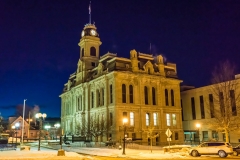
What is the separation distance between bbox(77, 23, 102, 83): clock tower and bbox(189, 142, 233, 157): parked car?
1892 inches

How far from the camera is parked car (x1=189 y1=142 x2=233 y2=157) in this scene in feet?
98.5

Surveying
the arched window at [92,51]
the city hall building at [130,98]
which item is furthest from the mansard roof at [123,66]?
the arched window at [92,51]

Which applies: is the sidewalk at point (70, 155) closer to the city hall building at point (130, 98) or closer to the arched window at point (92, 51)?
the city hall building at point (130, 98)

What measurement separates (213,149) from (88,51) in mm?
55180

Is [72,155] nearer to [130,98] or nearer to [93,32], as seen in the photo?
[130,98]

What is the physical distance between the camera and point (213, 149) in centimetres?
3081

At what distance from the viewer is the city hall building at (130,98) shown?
61.7 metres

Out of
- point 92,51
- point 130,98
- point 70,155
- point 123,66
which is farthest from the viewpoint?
point 92,51

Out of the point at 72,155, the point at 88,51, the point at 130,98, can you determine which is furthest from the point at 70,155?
the point at 88,51

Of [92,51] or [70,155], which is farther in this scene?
[92,51]

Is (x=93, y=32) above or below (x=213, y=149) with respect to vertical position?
above

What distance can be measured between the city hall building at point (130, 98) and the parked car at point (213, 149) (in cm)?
2889

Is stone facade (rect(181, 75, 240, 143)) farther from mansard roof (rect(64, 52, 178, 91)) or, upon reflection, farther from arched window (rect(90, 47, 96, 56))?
arched window (rect(90, 47, 96, 56))

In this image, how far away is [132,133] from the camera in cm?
6119
